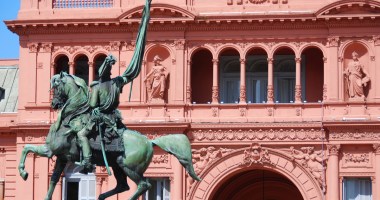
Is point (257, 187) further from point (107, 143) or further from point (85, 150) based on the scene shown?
point (85, 150)

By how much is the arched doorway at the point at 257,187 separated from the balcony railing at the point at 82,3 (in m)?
11.7

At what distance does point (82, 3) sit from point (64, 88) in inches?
1252

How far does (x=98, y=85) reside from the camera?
24.5 m

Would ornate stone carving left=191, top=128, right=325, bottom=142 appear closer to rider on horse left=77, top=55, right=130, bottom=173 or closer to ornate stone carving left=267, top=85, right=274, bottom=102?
ornate stone carving left=267, top=85, right=274, bottom=102

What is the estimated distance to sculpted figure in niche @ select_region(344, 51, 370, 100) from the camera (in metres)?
52.4

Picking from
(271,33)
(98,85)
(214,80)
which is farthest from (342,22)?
(98,85)

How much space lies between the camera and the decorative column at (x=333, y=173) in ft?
170

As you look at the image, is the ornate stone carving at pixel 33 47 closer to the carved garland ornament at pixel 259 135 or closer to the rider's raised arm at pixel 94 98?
the carved garland ornament at pixel 259 135

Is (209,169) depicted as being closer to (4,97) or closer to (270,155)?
(270,155)

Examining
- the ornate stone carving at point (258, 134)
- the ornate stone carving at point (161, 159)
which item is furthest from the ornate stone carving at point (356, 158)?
the ornate stone carving at point (161, 159)

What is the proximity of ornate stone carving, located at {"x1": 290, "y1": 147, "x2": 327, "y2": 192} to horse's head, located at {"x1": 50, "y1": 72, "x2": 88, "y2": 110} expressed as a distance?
29.2 meters

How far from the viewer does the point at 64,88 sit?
24.4 meters

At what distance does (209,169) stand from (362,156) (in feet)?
24.6

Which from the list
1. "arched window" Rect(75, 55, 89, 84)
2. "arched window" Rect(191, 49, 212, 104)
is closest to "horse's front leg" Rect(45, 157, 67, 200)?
"arched window" Rect(191, 49, 212, 104)
